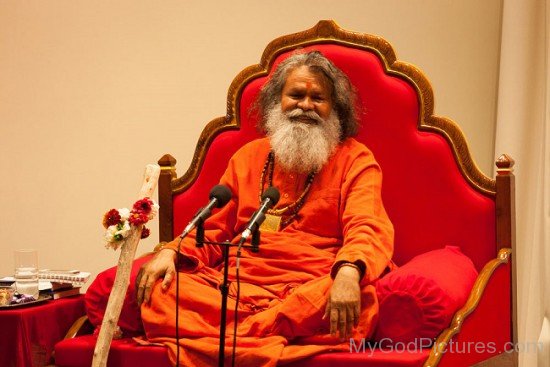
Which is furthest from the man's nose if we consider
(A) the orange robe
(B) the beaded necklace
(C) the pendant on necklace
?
(C) the pendant on necklace

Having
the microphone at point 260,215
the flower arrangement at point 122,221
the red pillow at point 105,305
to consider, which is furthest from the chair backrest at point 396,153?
the microphone at point 260,215

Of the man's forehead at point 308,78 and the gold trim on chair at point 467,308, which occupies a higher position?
the man's forehead at point 308,78

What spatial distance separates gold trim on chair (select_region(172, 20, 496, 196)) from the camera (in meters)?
4.02

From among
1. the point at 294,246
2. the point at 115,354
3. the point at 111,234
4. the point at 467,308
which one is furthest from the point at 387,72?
the point at 115,354

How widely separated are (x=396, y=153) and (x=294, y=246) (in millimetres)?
790

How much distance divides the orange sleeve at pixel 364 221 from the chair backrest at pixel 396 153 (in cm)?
25

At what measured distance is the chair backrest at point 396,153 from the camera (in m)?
→ 3.98

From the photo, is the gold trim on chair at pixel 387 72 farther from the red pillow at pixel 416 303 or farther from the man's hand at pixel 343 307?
the man's hand at pixel 343 307

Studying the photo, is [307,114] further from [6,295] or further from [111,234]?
[6,295]

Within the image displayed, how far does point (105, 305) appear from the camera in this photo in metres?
3.61

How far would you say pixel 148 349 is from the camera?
10.7 ft

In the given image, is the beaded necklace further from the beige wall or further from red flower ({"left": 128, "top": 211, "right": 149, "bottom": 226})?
the beige wall

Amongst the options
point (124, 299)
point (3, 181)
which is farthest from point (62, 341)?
point (3, 181)

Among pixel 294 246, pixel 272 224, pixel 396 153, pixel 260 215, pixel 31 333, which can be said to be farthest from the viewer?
pixel 396 153
